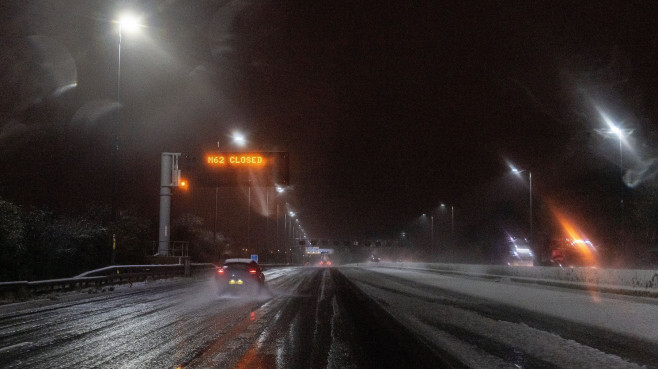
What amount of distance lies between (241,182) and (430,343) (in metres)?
28.9

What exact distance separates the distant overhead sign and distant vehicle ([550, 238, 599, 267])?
87.6ft

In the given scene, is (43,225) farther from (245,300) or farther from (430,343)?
(430,343)

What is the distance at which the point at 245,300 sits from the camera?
85.3ft

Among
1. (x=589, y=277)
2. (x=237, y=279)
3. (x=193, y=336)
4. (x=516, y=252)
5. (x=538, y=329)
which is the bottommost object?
(x=538, y=329)

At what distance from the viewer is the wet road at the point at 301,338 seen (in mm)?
10844

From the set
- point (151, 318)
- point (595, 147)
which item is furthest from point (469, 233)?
point (151, 318)

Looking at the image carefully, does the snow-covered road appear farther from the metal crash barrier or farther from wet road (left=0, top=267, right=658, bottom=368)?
the metal crash barrier

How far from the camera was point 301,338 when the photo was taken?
13719mm

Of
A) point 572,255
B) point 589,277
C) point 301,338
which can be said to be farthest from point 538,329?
point 572,255

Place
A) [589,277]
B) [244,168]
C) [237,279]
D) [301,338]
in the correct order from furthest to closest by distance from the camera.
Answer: [244,168] → [589,277] → [237,279] → [301,338]

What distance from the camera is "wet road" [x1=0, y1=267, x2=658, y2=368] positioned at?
35.6 feet

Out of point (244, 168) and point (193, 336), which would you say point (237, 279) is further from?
point (193, 336)

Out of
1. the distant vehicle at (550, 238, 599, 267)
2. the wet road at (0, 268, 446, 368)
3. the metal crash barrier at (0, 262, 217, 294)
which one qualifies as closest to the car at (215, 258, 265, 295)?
the wet road at (0, 268, 446, 368)

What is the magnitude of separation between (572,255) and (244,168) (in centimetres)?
3068
